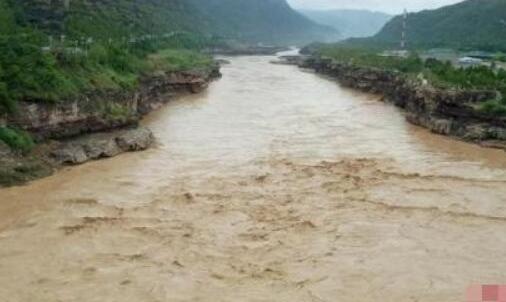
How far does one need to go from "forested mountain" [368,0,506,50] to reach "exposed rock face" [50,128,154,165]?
157ft

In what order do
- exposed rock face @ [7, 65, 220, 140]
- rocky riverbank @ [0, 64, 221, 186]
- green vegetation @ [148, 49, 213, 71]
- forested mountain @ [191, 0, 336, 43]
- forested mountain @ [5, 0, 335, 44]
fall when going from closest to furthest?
rocky riverbank @ [0, 64, 221, 186], exposed rock face @ [7, 65, 220, 140], forested mountain @ [5, 0, 335, 44], green vegetation @ [148, 49, 213, 71], forested mountain @ [191, 0, 336, 43]

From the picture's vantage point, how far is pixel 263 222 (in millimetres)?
20391

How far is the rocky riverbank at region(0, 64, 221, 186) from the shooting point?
24.6 metres

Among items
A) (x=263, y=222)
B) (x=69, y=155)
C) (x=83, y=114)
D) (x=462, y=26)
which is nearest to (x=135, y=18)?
(x=83, y=114)

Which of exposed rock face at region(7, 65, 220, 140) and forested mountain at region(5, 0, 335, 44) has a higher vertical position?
forested mountain at region(5, 0, 335, 44)

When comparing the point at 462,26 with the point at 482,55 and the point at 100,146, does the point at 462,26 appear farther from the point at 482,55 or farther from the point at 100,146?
the point at 100,146

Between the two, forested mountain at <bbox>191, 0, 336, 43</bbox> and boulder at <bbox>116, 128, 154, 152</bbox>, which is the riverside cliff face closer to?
boulder at <bbox>116, 128, 154, 152</bbox>

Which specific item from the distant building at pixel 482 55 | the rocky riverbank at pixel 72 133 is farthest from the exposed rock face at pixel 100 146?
the distant building at pixel 482 55

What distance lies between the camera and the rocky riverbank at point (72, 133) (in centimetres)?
2461

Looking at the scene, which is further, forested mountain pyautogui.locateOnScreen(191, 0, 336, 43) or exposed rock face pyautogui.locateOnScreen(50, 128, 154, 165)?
forested mountain pyautogui.locateOnScreen(191, 0, 336, 43)

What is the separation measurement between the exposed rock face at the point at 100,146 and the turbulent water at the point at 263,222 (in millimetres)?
642

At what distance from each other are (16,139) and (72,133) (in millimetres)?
4212

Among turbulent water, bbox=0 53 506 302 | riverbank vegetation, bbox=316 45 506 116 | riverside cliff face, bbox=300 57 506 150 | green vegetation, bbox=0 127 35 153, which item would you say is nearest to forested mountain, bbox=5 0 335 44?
turbulent water, bbox=0 53 506 302

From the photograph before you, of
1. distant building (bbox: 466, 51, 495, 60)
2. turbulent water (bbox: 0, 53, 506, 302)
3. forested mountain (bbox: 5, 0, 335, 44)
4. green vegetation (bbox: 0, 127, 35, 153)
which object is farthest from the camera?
distant building (bbox: 466, 51, 495, 60)
